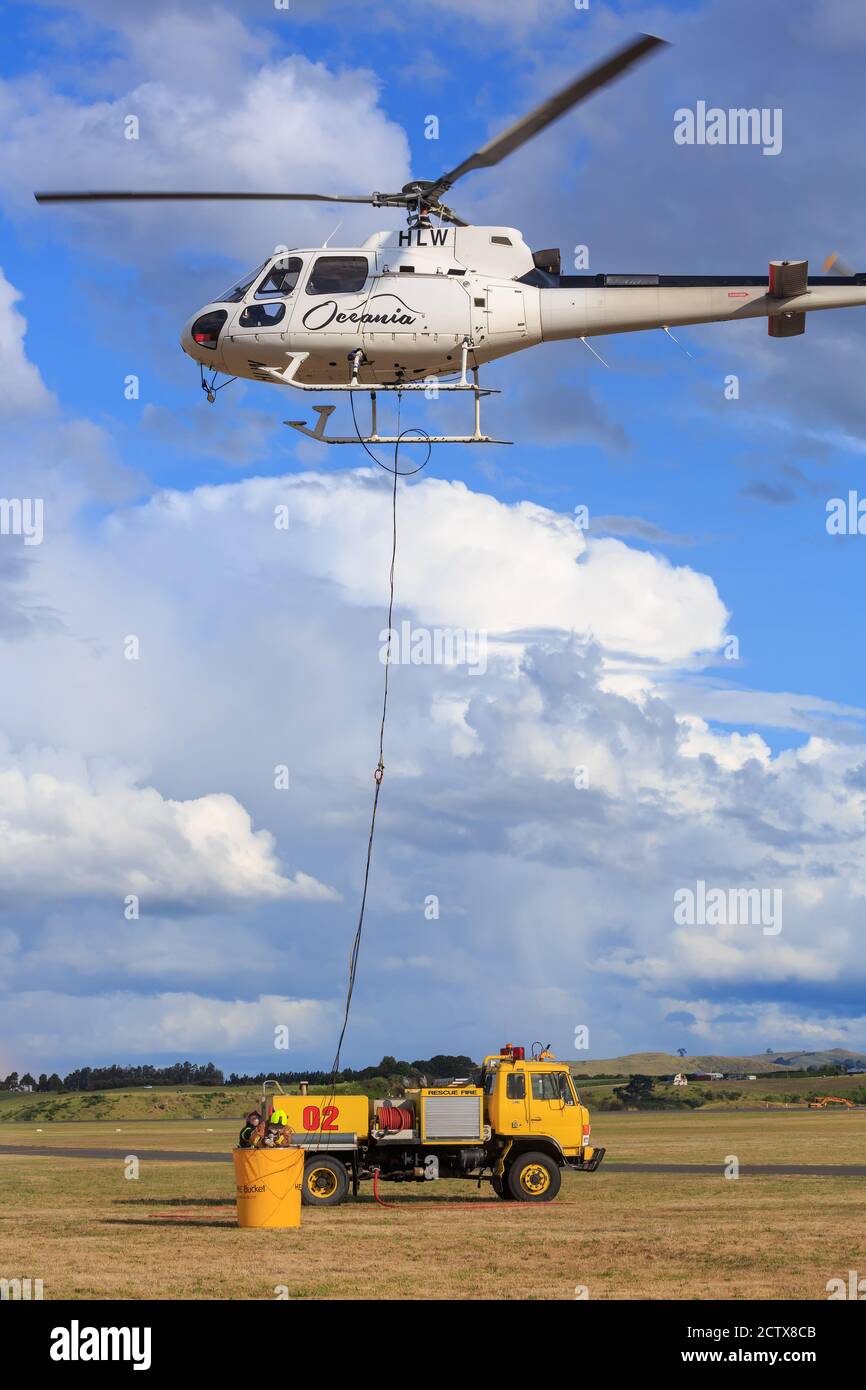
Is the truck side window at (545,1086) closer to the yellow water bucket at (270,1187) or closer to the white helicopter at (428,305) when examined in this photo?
the yellow water bucket at (270,1187)

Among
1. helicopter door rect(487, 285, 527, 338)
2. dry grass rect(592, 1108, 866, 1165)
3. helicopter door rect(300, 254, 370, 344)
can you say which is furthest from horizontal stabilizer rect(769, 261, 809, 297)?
dry grass rect(592, 1108, 866, 1165)

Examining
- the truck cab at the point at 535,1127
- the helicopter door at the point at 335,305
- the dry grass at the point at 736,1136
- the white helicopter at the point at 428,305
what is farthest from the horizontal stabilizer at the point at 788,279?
the dry grass at the point at 736,1136

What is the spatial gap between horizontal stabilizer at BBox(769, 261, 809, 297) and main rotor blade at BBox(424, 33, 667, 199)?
5.36m

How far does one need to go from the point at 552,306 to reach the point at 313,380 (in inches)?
153

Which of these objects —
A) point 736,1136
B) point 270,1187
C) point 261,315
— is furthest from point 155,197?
point 736,1136

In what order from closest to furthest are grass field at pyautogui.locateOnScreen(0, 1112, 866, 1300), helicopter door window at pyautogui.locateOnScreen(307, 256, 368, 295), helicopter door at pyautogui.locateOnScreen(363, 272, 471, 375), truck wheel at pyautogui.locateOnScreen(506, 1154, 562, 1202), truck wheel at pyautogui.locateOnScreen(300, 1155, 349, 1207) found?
grass field at pyautogui.locateOnScreen(0, 1112, 866, 1300), helicopter door at pyautogui.locateOnScreen(363, 272, 471, 375), helicopter door window at pyautogui.locateOnScreen(307, 256, 368, 295), truck wheel at pyautogui.locateOnScreen(300, 1155, 349, 1207), truck wheel at pyautogui.locateOnScreen(506, 1154, 562, 1202)

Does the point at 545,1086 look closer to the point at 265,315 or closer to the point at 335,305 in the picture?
the point at 335,305

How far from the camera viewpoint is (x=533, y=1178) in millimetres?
26109

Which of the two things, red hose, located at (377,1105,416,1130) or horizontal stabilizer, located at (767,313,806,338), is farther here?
red hose, located at (377,1105,416,1130)

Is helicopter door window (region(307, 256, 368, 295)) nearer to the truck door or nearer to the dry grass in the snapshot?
the truck door

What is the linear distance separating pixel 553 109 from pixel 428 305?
452cm

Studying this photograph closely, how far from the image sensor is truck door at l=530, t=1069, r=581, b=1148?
25.7 metres
